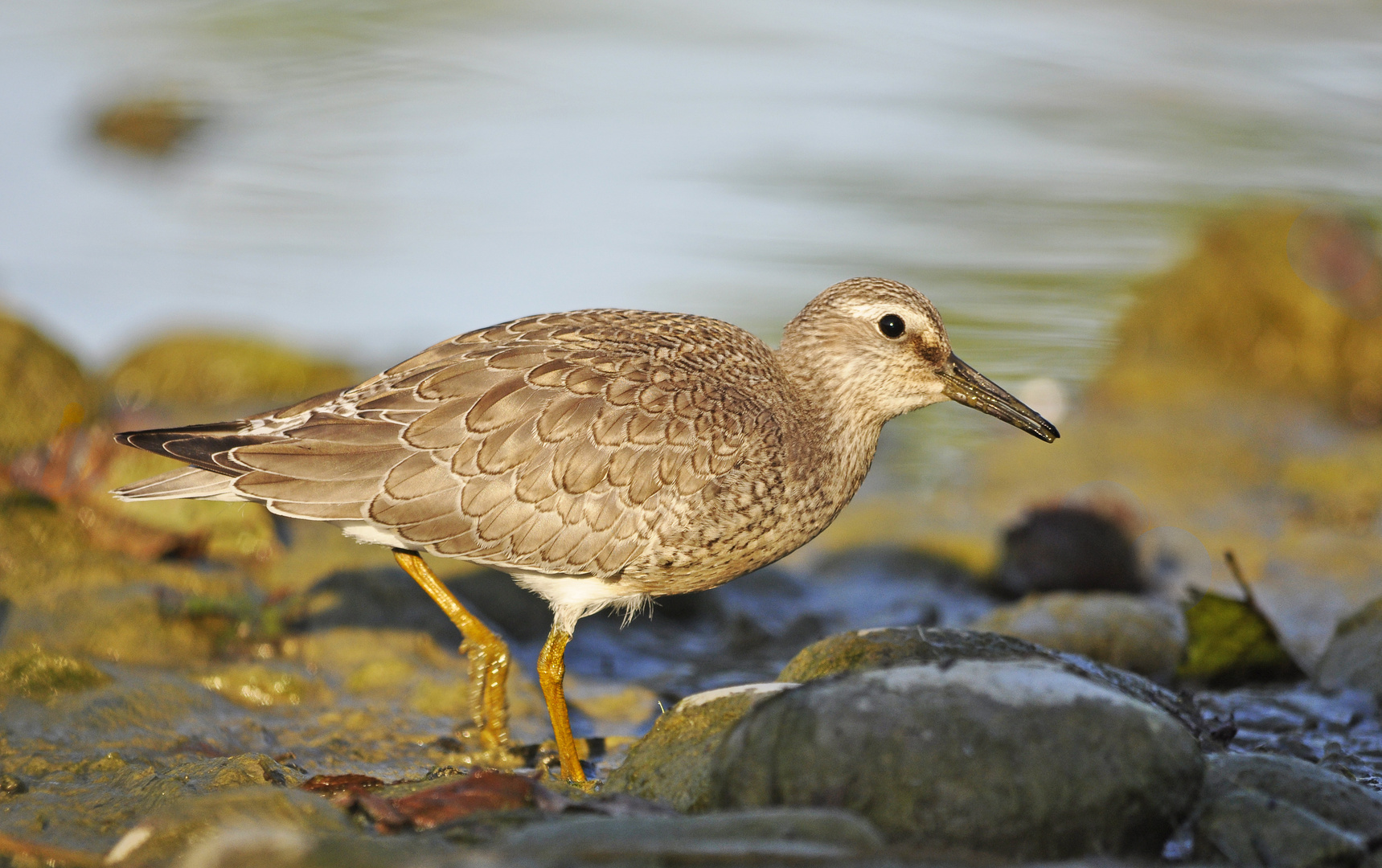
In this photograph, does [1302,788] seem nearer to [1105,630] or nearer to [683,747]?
[683,747]

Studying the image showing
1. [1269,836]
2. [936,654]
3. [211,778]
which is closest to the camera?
[1269,836]

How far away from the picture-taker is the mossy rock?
804cm

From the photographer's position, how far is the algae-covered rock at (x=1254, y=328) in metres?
10.2

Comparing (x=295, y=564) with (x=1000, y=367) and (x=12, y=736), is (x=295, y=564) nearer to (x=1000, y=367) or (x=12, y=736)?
(x=12, y=736)

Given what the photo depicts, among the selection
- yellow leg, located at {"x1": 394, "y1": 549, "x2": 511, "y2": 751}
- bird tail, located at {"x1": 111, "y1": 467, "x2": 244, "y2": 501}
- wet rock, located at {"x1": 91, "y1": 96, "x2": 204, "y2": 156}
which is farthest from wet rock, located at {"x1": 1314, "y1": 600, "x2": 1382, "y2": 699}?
wet rock, located at {"x1": 91, "y1": 96, "x2": 204, "y2": 156}

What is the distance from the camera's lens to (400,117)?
1452cm

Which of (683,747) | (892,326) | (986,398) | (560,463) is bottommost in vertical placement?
(683,747)

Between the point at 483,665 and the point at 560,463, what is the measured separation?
45.2 inches

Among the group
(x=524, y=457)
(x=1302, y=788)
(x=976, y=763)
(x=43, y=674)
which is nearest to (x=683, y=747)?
(x=976, y=763)

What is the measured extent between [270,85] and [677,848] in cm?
1385

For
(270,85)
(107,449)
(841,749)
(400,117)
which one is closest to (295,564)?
(107,449)

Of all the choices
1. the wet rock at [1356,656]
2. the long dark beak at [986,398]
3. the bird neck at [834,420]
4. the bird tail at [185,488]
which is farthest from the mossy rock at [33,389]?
the wet rock at [1356,656]

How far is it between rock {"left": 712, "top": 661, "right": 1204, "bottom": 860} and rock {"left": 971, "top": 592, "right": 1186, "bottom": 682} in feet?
7.69

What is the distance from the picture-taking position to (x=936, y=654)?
16.4ft
